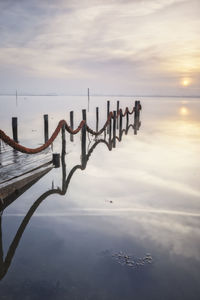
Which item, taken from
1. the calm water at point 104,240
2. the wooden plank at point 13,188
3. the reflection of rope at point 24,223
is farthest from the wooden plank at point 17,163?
the reflection of rope at point 24,223

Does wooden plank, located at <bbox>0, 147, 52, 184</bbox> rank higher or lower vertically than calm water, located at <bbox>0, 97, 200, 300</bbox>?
higher

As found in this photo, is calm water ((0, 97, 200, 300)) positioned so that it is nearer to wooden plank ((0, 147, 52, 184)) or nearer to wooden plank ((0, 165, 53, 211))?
wooden plank ((0, 165, 53, 211))

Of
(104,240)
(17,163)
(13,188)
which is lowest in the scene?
(104,240)

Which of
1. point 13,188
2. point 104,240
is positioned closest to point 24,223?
point 13,188

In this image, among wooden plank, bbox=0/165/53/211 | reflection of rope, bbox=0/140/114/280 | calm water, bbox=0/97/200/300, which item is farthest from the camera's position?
wooden plank, bbox=0/165/53/211

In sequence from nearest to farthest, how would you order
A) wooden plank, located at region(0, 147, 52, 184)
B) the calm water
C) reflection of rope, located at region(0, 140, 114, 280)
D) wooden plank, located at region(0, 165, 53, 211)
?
the calm water
reflection of rope, located at region(0, 140, 114, 280)
wooden plank, located at region(0, 165, 53, 211)
wooden plank, located at region(0, 147, 52, 184)

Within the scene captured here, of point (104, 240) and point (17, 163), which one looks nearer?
point (104, 240)

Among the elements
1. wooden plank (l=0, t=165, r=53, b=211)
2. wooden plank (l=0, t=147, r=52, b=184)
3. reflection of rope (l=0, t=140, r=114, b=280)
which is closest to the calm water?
reflection of rope (l=0, t=140, r=114, b=280)

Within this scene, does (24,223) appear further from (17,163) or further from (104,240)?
(17,163)

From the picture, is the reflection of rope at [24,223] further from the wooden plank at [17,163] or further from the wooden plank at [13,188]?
the wooden plank at [17,163]

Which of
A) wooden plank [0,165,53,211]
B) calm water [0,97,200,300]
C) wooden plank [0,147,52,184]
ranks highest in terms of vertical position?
wooden plank [0,147,52,184]

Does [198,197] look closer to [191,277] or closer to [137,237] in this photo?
[137,237]

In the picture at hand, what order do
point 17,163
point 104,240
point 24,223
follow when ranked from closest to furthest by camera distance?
point 104,240 → point 24,223 → point 17,163

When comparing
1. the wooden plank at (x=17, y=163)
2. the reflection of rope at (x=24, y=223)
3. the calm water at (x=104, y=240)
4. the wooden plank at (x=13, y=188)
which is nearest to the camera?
the calm water at (x=104, y=240)
